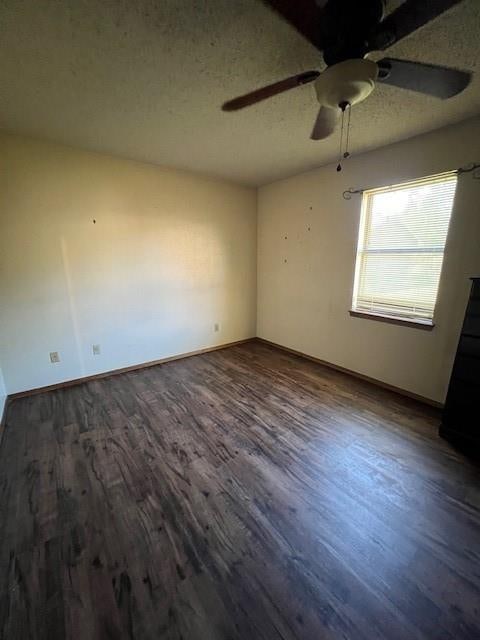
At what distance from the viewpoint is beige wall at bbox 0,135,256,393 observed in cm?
244

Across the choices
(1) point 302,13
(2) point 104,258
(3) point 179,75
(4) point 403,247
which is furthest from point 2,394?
(4) point 403,247

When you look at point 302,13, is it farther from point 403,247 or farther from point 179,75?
point 403,247

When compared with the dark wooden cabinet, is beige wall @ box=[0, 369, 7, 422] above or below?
below

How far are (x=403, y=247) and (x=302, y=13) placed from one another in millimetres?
2060

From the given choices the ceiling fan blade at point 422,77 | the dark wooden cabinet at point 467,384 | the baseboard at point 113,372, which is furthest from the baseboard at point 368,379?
the ceiling fan blade at point 422,77

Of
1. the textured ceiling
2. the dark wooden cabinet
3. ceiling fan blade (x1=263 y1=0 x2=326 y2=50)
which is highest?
the textured ceiling

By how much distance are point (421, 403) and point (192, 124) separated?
3204 mm

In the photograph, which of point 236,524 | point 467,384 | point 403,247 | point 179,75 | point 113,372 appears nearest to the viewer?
point 236,524

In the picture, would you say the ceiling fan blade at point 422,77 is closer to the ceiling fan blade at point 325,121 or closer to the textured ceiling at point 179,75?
the textured ceiling at point 179,75

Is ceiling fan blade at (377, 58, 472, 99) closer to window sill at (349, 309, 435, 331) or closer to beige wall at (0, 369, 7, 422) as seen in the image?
window sill at (349, 309, 435, 331)

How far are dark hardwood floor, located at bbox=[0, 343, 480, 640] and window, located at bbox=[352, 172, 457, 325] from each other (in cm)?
103

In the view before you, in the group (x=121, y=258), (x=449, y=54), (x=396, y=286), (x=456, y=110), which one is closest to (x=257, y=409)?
(x=396, y=286)

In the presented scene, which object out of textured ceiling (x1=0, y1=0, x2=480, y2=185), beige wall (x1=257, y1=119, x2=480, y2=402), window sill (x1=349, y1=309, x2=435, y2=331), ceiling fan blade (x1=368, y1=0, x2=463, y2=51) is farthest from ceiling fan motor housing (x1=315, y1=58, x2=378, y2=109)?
window sill (x1=349, y1=309, x2=435, y2=331)

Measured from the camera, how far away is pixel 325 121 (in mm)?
1645
